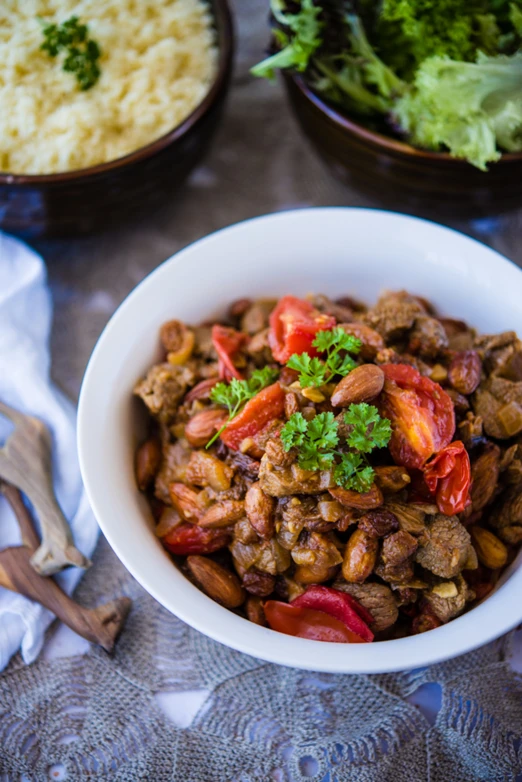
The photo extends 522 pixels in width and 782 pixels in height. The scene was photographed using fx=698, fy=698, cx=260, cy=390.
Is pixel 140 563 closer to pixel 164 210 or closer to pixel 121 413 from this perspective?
pixel 121 413

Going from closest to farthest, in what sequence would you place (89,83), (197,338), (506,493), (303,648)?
(303,648)
(506,493)
(197,338)
(89,83)

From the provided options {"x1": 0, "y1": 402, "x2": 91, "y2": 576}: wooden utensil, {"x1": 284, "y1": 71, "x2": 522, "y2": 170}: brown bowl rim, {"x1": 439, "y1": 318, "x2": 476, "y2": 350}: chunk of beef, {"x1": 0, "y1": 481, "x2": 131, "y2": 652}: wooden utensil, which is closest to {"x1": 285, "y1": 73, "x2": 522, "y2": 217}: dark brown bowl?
{"x1": 284, "y1": 71, "x2": 522, "y2": 170}: brown bowl rim

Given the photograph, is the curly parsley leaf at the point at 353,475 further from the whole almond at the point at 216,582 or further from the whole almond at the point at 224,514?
the whole almond at the point at 216,582

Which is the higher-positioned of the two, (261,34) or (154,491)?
(261,34)

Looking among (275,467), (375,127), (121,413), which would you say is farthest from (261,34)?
(275,467)

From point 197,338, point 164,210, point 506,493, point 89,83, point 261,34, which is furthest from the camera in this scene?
point 261,34

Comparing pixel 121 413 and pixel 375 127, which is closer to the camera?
pixel 121 413

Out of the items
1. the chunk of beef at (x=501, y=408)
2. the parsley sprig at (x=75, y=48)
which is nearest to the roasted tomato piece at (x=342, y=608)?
the chunk of beef at (x=501, y=408)

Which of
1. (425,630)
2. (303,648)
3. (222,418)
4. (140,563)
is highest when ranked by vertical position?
(222,418)
